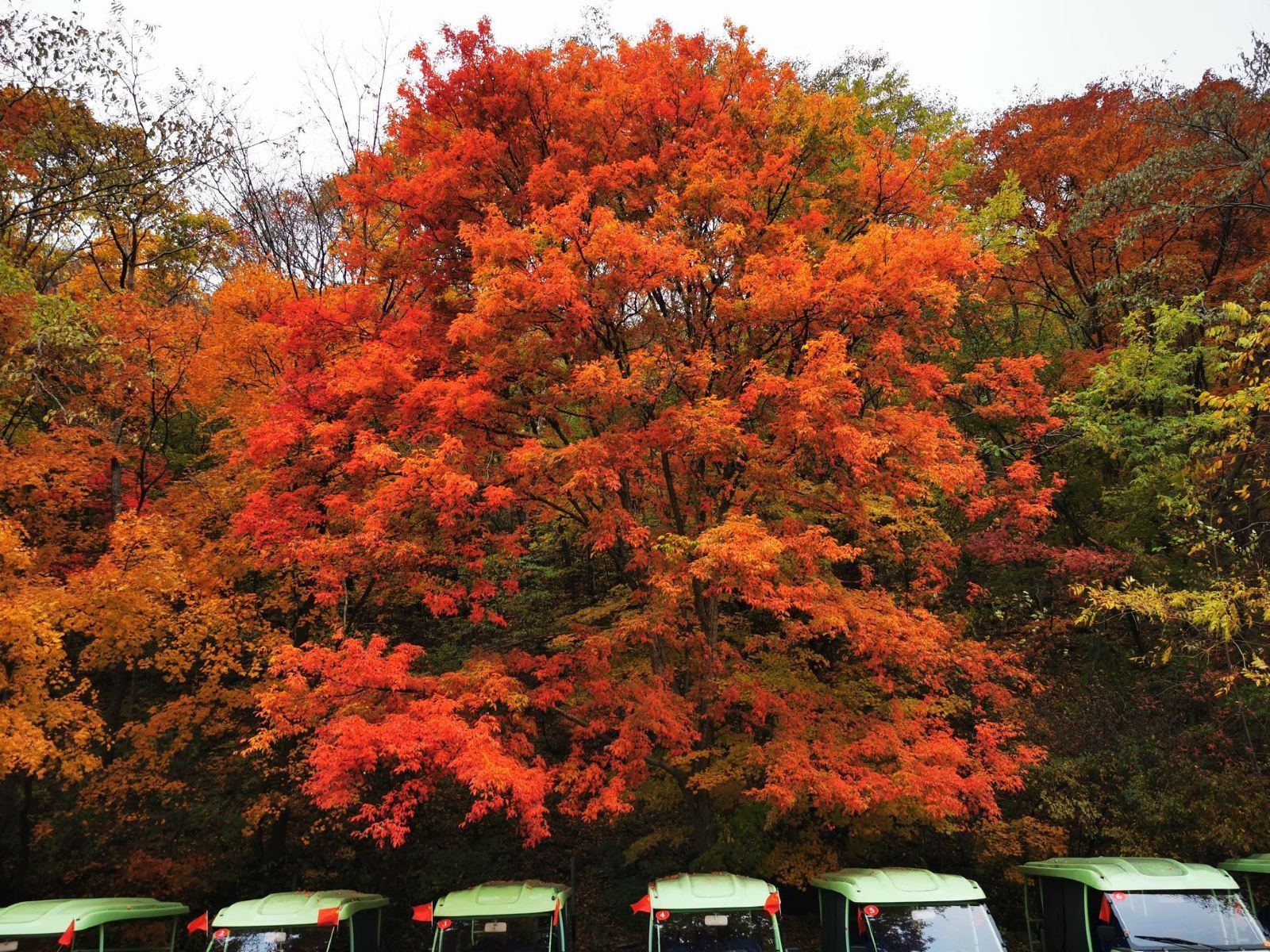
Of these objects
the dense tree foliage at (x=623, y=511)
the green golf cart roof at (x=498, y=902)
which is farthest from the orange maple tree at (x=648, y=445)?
the green golf cart roof at (x=498, y=902)

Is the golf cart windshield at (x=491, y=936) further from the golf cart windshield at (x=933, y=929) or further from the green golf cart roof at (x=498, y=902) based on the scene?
the golf cart windshield at (x=933, y=929)

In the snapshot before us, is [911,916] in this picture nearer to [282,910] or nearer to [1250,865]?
[1250,865]

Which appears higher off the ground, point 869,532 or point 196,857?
point 869,532

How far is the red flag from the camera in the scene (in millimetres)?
8250

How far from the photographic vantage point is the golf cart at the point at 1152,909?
7852 mm

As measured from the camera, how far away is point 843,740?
10469mm

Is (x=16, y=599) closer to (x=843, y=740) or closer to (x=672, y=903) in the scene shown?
(x=672, y=903)

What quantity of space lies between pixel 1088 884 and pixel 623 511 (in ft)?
23.6

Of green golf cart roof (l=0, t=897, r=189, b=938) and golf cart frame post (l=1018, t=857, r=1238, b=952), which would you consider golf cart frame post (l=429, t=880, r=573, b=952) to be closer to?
green golf cart roof (l=0, t=897, r=189, b=938)

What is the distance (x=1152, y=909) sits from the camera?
8.13m

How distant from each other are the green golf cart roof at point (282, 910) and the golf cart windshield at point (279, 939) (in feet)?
0.19

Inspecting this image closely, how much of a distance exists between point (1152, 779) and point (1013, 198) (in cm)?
1242

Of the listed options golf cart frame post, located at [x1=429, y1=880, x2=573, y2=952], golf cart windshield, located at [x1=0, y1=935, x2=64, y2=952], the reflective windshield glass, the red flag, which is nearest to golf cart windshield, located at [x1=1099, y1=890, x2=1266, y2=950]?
the reflective windshield glass

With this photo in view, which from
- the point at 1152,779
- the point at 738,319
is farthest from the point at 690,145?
the point at 1152,779
